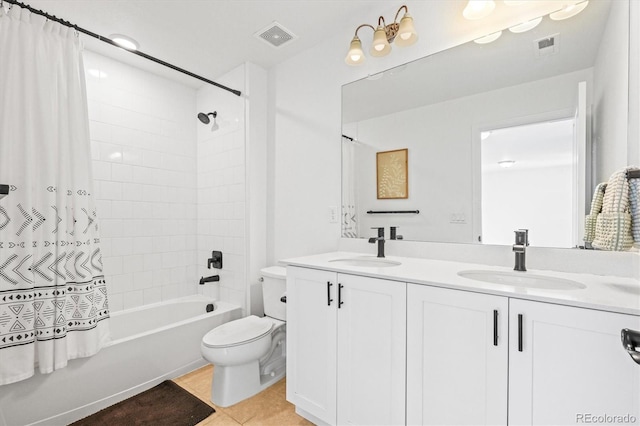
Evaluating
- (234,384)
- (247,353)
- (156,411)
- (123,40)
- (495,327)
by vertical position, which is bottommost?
(156,411)

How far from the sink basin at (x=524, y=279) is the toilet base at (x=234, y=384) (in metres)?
1.46

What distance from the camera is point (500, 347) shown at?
3.25 feet

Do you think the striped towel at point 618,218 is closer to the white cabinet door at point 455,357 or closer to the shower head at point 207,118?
the white cabinet door at point 455,357

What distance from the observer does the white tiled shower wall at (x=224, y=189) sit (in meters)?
2.56

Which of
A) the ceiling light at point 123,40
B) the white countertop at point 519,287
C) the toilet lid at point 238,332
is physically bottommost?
the toilet lid at point 238,332

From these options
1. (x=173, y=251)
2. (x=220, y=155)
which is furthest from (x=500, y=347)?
(x=173, y=251)

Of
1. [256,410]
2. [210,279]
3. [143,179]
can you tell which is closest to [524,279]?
[256,410]

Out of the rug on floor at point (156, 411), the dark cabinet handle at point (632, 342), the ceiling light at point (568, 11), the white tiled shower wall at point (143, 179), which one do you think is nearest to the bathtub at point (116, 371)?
the rug on floor at point (156, 411)

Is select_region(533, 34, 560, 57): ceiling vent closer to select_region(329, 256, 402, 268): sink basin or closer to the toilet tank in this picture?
select_region(329, 256, 402, 268): sink basin

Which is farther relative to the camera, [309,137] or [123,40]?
[309,137]

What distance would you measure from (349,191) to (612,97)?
1362mm

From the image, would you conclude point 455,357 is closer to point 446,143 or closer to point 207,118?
point 446,143

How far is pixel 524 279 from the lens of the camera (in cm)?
128

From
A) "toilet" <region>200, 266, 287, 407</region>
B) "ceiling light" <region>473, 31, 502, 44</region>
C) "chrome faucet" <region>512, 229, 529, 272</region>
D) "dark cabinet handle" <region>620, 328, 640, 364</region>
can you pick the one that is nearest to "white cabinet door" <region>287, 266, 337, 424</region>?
"toilet" <region>200, 266, 287, 407</region>
